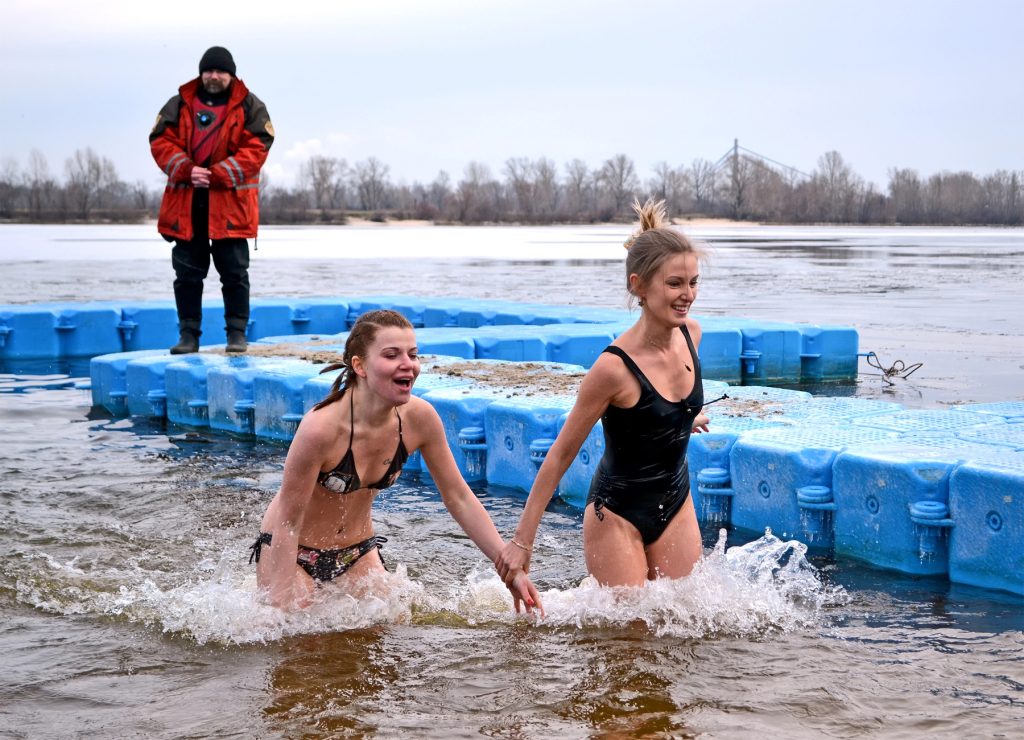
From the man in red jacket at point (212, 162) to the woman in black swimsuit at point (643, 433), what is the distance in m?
5.98

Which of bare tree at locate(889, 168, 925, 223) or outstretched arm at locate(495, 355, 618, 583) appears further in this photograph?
bare tree at locate(889, 168, 925, 223)

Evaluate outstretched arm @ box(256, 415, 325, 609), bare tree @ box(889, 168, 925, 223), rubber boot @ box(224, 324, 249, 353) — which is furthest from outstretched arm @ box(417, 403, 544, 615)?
bare tree @ box(889, 168, 925, 223)

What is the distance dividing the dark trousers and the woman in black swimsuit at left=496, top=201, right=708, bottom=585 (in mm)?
6250

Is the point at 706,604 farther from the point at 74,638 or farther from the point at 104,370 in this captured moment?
the point at 104,370

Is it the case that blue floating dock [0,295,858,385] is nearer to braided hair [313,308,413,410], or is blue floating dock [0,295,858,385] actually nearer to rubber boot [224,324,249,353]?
rubber boot [224,324,249,353]

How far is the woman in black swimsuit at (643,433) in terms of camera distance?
445cm

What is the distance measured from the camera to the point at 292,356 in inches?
413

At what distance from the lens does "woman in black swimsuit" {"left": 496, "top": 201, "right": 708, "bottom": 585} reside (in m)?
4.45

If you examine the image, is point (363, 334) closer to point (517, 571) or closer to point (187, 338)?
point (517, 571)

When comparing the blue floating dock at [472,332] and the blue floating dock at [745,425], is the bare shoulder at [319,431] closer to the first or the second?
the blue floating dock at [745,425]

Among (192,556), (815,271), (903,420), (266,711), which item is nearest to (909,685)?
(266,711)

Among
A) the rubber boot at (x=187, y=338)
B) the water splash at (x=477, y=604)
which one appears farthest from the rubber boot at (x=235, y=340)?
the water splash at (x=477, y=604)

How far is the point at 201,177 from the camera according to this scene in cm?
983

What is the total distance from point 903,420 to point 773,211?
335ft
